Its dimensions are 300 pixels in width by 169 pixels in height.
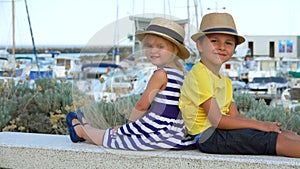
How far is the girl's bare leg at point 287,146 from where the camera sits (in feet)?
8.80

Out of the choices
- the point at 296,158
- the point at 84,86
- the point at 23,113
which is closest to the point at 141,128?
the point at 84,86

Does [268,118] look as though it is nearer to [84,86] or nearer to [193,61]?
[193,61]

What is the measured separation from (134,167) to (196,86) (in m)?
0.57

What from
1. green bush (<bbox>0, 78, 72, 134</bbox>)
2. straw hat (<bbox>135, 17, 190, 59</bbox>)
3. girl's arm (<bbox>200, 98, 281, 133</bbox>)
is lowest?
green bush (<bbox>0, 78, 72, 134</bbox>)

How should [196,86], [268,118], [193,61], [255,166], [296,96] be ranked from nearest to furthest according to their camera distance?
[255,166] → [196,86] → [193,61] → [268,118] → [296,96]

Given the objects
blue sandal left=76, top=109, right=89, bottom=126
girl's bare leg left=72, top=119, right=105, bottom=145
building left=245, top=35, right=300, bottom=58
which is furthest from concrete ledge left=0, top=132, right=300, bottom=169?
building left=245, top=35, right=300, bottom=58

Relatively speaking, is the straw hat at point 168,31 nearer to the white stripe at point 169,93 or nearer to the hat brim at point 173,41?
the hat brim at point 173,41

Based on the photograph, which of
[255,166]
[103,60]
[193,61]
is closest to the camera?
[255,166]

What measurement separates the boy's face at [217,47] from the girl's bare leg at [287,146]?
551 millimetres

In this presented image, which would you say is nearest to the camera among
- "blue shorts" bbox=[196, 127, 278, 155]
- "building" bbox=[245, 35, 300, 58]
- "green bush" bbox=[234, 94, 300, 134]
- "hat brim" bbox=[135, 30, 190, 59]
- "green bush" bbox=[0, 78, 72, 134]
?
"blue shorts" bbox=[196, 127, 278, 155]

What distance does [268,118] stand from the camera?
448cm

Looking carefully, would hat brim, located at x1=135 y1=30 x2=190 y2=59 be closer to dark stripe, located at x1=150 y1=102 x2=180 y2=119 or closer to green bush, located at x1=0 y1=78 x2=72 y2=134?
dark stripe, located at x1=150 y1=102 x2=180 y2=119

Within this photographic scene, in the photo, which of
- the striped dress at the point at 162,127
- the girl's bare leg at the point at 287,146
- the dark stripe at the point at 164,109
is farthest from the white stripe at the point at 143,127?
the girl's bare leg at the point at 287,146

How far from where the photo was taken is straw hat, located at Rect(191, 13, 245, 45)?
113 inches
